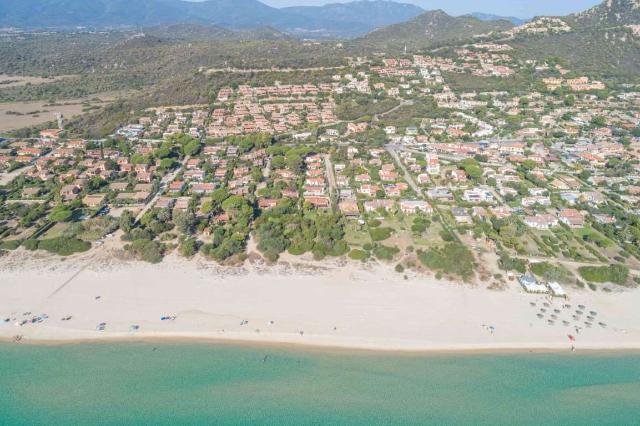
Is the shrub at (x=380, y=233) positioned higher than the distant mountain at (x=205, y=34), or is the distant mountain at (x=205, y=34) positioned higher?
the distant mountain at (x=205, y=34)

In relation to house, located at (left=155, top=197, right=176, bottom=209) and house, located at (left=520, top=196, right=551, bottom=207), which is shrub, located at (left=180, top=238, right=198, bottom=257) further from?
house, located at (left=520, top=196, right=551, bottom=207)

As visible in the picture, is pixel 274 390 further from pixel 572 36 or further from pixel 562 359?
pixel 572 36

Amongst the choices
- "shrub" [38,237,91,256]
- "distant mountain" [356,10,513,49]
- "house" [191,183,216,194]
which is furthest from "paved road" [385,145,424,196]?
"distant mountain" [356,10,513,49]

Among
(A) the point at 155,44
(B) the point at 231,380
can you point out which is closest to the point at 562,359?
(B) the point at 231,380

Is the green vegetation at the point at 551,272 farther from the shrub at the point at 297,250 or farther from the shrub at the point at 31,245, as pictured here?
the shrub at the point at 31,245

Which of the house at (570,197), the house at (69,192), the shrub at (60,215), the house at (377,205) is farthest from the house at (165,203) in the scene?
the house at (570,197)
